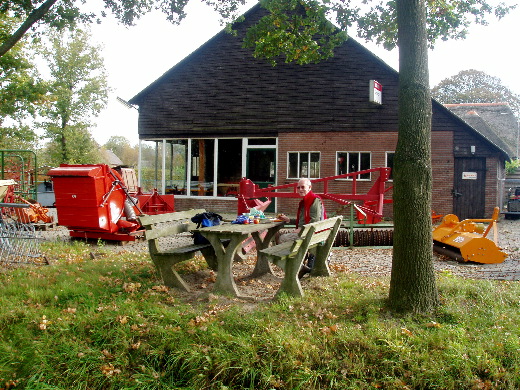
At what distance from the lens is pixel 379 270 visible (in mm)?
7465

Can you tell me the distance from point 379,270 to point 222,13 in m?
6.00

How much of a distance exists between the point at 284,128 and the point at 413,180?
12735mm

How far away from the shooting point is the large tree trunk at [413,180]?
493cm

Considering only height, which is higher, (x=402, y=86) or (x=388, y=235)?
(x=402, y=86)

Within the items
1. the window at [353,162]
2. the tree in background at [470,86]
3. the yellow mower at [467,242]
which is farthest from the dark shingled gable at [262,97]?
the tree in background at [470,86]

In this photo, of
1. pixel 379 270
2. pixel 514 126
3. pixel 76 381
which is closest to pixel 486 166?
pixel 379 270

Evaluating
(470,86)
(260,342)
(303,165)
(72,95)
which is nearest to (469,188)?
(303,165)

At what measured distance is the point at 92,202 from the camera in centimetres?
995

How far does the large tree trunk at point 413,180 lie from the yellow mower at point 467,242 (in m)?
3.57

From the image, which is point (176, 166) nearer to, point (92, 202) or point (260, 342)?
point (92, 202)

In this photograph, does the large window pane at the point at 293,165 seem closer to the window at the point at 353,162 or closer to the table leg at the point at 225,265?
the window at the point at 353,162

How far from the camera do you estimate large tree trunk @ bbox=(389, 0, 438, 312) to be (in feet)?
16.2

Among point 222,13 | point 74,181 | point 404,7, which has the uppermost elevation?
point 222,13

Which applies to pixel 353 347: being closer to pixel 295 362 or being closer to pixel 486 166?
pixel 295 362
